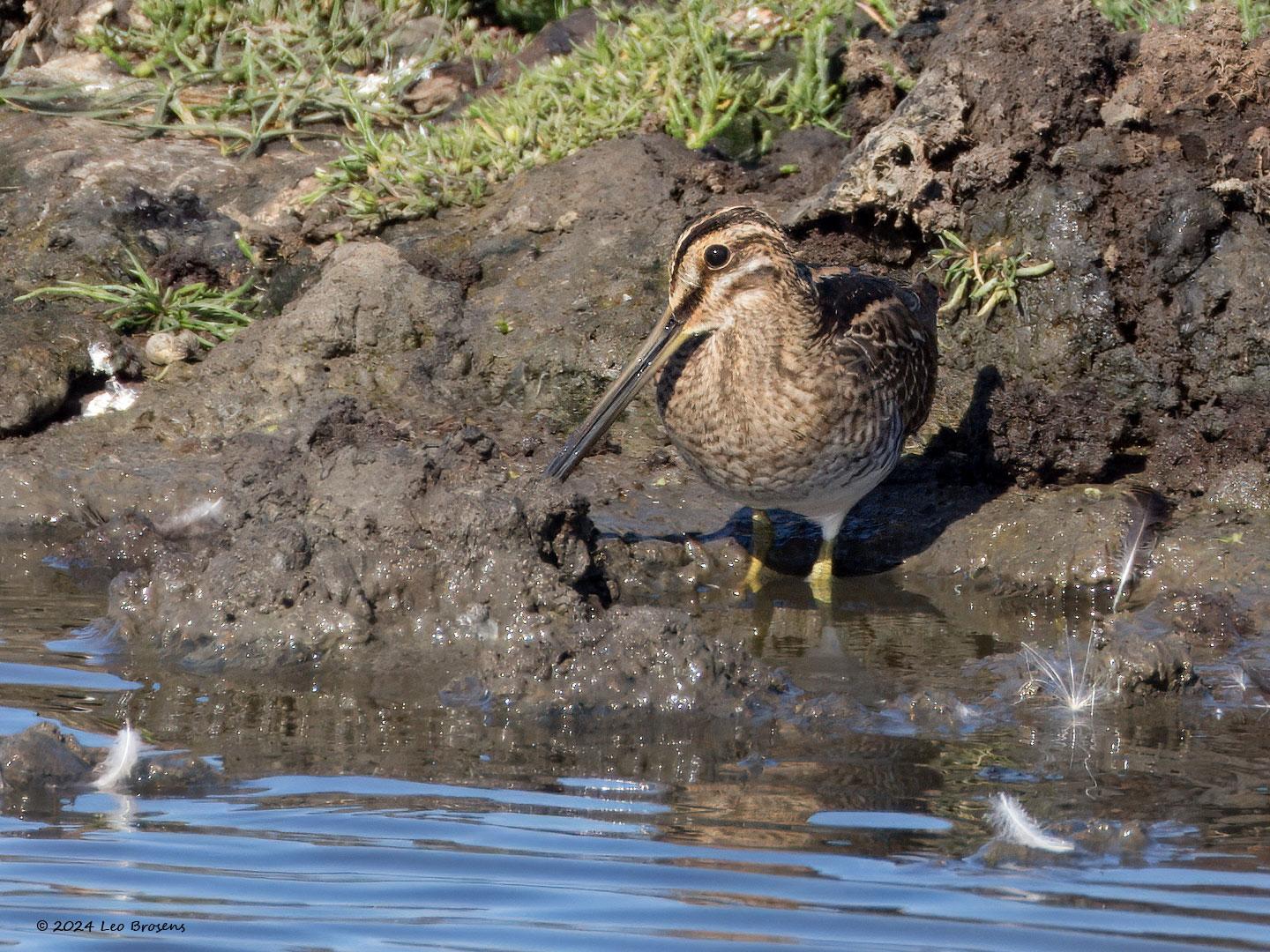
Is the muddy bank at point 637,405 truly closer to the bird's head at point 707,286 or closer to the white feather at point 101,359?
the white feather at point 101,359

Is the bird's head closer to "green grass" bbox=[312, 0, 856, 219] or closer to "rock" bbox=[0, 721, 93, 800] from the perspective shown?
"rock" bbox=[0, 721, 93, 800]

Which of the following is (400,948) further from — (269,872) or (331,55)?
(331,55)

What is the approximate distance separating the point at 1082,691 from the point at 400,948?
2.52m

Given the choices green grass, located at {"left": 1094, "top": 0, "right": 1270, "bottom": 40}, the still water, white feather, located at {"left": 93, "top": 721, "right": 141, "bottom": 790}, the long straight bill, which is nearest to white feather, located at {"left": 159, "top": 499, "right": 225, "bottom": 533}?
the still water

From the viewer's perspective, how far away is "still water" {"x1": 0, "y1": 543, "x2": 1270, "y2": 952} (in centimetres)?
313

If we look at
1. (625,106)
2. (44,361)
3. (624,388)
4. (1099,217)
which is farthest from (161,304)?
(1099,217)

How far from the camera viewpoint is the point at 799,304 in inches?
230

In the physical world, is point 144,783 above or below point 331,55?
below

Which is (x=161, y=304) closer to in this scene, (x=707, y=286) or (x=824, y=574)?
(x=707, y=286)

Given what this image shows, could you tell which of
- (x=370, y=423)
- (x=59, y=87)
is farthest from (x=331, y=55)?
(x=370, y=423)

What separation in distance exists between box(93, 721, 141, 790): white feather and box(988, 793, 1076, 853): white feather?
6.69 feet

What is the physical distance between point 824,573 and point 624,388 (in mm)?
1142

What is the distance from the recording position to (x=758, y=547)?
21.0 ft

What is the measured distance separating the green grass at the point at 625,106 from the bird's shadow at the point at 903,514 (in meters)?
2.09
